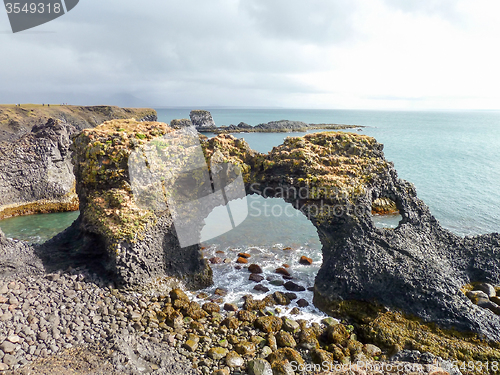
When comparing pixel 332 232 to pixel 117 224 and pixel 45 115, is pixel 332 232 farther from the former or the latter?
pixel 45 115

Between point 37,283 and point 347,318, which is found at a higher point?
point 37,283

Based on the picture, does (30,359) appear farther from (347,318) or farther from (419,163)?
(419,163)

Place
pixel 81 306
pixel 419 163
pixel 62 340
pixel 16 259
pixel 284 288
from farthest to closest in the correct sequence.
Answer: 1. pixel 419 163
2. pixel 284 288
3. pixel 16 259
4. pixel 81 306
5. pixel 62 340

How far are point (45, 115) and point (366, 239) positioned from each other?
90918 millimetres

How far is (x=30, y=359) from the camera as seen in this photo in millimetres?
11656

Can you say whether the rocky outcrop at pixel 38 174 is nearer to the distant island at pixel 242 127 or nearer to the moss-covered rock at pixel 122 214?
the moss-covered rock at pixel 122 214

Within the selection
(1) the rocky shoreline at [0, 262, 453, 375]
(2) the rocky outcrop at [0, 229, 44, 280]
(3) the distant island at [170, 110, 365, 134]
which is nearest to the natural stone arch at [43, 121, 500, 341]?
(2) the rocky outcrop at [0, 229, 44, 280]

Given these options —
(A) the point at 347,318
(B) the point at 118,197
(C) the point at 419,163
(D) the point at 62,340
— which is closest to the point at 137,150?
(B) the point at 118,197

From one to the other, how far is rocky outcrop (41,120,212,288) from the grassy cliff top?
6112cm

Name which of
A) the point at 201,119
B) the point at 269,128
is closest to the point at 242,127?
the point at 269,128

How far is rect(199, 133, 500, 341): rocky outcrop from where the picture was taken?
52.9ft

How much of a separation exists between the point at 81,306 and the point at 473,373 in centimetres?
1852

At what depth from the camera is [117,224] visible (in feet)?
54.2

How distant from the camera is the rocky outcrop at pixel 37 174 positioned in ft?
106
